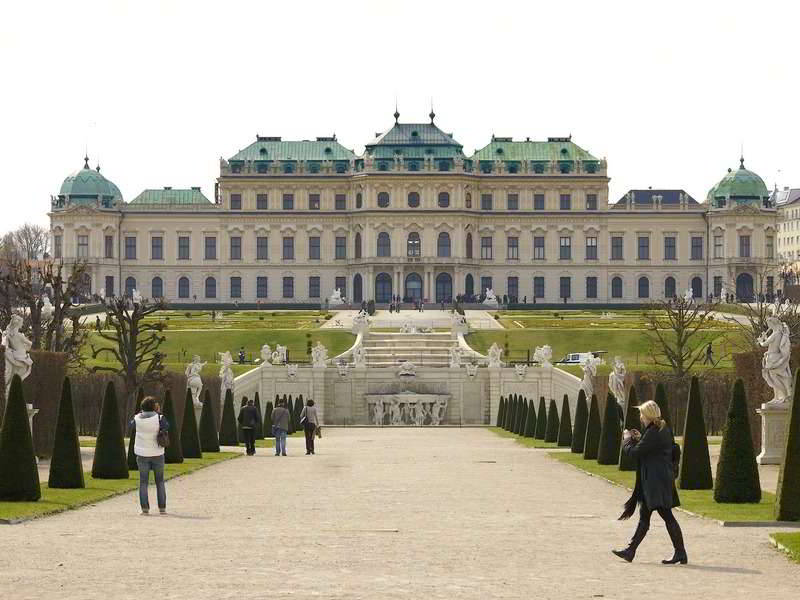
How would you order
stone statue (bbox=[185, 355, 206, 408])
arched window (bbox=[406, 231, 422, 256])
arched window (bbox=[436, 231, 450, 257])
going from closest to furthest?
stone statue (bbox=[185, 355, 206, 408]) → arched window (bbox=[406, 231, 422, 256]) → arched window (bbox=[436, 231, 450, 257])

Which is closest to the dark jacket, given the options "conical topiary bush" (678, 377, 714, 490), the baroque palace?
"conical topiary bush" (678, 377, 714, 490)

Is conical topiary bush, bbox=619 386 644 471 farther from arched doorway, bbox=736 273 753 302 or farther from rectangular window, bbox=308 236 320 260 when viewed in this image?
rectangular window, bbox=308 236 320 260

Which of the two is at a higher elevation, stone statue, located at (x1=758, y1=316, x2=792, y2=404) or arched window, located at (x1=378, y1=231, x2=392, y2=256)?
arched window, located at (x1=378, y1=231, x2=392, y2=256)

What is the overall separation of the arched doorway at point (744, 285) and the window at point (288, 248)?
98.6ft

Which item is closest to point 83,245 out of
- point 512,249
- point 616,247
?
point 512,249

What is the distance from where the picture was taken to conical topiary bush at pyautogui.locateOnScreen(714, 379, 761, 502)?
62.2 ft

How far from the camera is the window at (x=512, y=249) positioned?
118 meters

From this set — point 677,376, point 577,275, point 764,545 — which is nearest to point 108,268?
point 577,275

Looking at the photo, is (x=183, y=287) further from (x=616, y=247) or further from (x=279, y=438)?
(x=279, y=438)

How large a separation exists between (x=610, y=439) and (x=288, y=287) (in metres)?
90.7

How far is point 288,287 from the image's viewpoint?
387ft

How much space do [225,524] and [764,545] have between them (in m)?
5.25

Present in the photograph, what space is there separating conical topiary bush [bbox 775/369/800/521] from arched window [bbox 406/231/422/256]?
3902 inches

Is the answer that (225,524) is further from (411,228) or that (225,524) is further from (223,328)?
(411,228)
